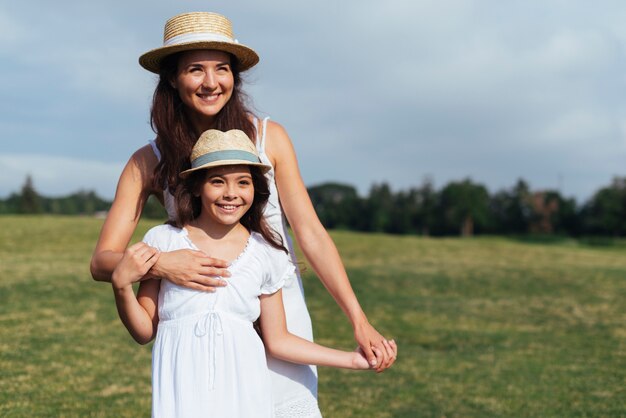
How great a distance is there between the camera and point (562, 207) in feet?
228

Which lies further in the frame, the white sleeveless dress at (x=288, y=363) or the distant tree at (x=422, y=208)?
the distant tree at (x=422, y=208)

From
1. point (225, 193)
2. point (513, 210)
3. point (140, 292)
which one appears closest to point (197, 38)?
point (225, 193)

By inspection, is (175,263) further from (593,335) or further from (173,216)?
(593,335)

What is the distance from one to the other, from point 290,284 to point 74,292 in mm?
13126

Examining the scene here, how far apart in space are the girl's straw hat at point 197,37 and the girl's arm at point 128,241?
1.45 ft

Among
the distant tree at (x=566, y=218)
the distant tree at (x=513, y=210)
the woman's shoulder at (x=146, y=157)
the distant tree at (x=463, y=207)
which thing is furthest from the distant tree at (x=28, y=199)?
the woman's shoulder at (x=146, y=157)

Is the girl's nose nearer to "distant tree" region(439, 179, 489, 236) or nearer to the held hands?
the held hands

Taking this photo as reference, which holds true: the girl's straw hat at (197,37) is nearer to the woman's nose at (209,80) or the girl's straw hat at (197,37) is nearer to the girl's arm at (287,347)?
the woman's nose at (209,80)

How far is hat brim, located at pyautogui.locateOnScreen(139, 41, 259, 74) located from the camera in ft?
10.2

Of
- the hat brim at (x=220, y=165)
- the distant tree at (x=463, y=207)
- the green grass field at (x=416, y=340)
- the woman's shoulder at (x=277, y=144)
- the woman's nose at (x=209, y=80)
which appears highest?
the distant tree at (x=463, y=207)

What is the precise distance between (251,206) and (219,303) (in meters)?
0.48

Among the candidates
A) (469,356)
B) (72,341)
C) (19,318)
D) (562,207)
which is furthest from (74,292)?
(562,207)

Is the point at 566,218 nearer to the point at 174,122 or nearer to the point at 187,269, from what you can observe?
the point at 174,122

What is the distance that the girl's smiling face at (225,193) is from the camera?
296 cm
